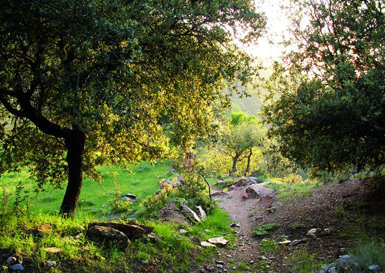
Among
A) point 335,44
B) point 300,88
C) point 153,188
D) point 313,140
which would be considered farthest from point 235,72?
point 153,188

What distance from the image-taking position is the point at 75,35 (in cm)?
537

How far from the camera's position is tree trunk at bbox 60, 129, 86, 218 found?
28.9 feet

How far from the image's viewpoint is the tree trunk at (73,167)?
8.82 meters

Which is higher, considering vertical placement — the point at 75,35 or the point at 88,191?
the point at 75,35

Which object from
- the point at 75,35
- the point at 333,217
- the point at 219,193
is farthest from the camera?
the point at 219,193

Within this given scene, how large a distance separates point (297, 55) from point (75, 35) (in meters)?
8.68

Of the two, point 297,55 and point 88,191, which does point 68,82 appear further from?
point 88,191

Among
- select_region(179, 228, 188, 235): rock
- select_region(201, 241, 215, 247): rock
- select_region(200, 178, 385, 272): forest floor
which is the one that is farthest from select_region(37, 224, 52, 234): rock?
select_region(201, 241, 215, 247): rock

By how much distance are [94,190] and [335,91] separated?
18.8 m

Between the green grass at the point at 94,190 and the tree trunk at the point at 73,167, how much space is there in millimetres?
2681

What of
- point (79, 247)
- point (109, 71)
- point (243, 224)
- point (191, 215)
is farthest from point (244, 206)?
point (109, 71)

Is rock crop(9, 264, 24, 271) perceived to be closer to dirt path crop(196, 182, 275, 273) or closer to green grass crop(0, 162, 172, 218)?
dirt path crop(196, 182, 275, 273)

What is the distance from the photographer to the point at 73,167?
29.7 ft

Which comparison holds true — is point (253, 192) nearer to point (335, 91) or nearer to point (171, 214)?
point (171, 214)
